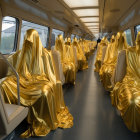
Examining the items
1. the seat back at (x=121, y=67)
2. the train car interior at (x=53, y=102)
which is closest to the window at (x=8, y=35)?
the train car interior at (x=53, y=102)

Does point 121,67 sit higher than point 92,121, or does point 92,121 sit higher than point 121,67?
point 121,67

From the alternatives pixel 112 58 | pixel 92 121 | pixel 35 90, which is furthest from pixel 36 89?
pixel 112 58

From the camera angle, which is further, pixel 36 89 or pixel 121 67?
pixel 121 67

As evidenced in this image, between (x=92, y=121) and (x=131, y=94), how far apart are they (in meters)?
0.87

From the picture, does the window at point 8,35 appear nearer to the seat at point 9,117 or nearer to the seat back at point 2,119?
the seat at point 9,117

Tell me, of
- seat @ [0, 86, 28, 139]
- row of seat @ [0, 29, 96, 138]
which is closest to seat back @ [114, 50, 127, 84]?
row of seat @ [0, 29, 96, 138]

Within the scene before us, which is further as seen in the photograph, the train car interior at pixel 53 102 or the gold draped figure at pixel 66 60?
the gold draped figure at pixel 66 60

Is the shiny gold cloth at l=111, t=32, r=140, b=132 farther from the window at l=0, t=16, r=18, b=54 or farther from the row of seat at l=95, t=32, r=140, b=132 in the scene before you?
the window at l=0, t=16, r=18, b=54

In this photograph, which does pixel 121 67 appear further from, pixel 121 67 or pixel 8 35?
pixel 8 35

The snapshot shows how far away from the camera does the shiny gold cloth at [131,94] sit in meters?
2.23

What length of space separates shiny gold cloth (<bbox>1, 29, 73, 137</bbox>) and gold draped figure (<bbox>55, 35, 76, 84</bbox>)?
1.88m

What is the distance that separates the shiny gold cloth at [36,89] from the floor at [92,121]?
164mm

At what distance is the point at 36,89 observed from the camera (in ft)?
7.97

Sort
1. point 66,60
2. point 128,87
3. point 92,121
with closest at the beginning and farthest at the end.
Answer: point 128,87, point 92,121, point 66,60
